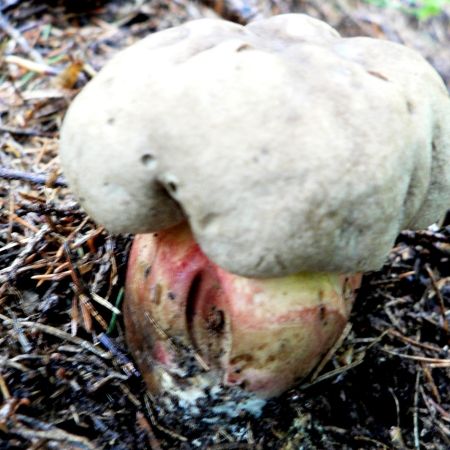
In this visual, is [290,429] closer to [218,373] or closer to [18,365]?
[218,373]

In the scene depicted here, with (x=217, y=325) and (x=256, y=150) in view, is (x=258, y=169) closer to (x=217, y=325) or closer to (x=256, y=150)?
(x=256, y=150)

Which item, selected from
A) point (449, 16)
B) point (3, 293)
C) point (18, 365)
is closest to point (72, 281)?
point (3, 293)

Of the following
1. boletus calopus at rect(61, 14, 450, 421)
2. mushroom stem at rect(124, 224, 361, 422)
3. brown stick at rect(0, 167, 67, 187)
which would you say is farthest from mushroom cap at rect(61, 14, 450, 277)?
brown stick at rect(0, 167, 67, 187)

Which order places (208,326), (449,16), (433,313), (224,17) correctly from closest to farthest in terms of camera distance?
(208,326) < (433,313) < (224,17) < (449,16)

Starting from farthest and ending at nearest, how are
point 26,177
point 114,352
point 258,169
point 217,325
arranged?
point 26,177 → point 114,352 → point 217,325 → point 258,169

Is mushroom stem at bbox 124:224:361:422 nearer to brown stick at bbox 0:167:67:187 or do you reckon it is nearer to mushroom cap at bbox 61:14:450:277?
mushroom cap at bbox 61:14:450:277

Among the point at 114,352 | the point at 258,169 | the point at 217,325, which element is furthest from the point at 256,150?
the point at 114,352

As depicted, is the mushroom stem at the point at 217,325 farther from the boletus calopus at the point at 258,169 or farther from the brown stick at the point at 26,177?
the brown stick at the point at 26,177

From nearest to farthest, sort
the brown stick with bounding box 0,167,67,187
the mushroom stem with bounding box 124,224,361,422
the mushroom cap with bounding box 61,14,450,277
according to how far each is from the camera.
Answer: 1. the mushroom cap with bounding box 61,14,450,277
2. the mushroom stem with bounding box 124,224,361,422
3. the brown stick with bounding box 0,167,67,187
